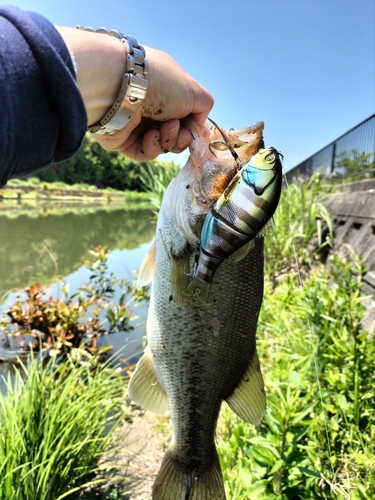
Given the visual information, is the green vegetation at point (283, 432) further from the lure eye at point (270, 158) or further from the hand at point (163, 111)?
the hand at point (163, 111)

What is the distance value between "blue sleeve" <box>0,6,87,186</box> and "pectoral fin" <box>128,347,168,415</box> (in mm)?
1252

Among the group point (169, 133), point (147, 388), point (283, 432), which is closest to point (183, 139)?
point (169, 133)

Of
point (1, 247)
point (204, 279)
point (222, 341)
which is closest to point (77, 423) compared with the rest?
point (222, 341)

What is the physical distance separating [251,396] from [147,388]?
535mm

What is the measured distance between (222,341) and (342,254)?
161 inches

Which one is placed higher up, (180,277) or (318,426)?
(180,277)

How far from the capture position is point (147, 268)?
200cm

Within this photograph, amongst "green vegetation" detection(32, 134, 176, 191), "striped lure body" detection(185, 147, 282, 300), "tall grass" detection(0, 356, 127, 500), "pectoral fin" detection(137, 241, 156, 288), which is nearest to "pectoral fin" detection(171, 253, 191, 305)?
"pectoral fin" detection(137, 241, 156, 288)

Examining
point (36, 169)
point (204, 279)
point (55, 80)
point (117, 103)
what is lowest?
point (204, 279)

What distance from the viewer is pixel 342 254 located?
5363mm

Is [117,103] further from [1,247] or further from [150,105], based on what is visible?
[1,247]

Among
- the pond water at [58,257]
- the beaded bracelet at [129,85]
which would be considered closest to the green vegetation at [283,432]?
the beaded bracelet at [129,85]

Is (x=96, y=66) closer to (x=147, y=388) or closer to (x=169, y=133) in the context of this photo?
(x=169, y=133)

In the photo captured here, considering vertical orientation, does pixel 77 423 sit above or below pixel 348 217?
below
